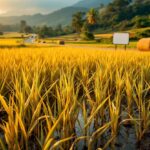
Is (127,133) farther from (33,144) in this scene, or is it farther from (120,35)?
(120,35)

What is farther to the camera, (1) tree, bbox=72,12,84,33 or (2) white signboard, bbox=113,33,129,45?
(1) tree, bbox=72,12,84,33

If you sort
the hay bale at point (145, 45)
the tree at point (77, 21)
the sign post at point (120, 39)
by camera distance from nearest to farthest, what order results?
the sign post at point (120, 39) < the hay bale at point (145, 45) < the tree at point (77, 21)

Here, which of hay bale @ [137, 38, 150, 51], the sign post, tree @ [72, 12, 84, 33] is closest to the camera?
the sign post

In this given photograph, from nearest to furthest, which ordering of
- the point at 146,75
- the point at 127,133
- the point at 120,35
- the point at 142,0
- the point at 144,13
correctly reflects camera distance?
the point at 127,133 < the point at 146,75 < the point at 120,35 < the point at 144,13 < the point at 142,0

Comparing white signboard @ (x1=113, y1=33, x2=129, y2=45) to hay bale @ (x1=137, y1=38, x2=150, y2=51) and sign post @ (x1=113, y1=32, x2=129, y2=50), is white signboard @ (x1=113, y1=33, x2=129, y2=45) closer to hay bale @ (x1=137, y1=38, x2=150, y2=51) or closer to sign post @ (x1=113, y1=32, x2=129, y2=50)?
sign post @ (x1=113, y1=32, x2=129, y2=50)

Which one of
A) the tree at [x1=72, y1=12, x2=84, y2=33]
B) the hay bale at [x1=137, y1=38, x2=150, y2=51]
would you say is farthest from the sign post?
the tree at [x1=72, y1=12, x2=84, y2=33]

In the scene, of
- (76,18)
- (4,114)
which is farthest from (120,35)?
(76,18)

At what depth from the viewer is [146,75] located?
5355 millimetres

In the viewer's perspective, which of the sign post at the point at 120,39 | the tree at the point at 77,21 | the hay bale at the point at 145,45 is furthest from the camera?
the tree at the point at 77,21

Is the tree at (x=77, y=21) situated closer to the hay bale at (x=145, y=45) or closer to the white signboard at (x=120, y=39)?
the hay bale at (x=145, y=45)

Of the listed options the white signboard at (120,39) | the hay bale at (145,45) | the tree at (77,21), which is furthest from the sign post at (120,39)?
the tree at (77,21)

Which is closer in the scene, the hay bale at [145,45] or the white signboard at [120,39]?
the white signboard at [120,39]

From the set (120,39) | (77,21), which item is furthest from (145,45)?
(77,21)

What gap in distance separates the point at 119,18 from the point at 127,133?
389 feet
